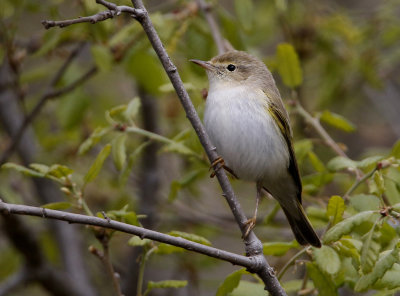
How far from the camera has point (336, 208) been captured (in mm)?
2648

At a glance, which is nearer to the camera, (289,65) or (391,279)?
(391,279)

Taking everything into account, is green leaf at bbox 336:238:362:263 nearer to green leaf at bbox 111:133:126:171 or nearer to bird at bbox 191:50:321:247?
bird at bbox 191:50:321:247

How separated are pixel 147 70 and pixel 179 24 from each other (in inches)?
16.9

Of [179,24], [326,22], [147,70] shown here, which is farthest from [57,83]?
[326,22]

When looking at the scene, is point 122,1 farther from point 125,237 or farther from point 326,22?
point 125,237

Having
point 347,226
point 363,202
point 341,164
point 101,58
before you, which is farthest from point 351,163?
point 101,58

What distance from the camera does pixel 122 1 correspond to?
11.6 feet

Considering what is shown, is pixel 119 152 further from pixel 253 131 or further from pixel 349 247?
pixel 349 247

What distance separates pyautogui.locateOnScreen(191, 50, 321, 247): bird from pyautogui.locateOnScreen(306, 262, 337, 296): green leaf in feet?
1.65

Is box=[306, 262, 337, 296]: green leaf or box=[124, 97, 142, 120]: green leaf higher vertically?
box=[124, 97, 142, 120]: green leaf

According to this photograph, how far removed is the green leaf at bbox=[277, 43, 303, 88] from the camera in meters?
3.50

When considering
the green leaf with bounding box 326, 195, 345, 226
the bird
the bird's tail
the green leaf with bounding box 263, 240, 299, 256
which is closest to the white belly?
the bird

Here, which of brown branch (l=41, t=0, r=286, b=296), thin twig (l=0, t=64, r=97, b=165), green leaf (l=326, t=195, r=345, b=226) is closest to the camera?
brown branch (l=41, t=0, r=286, b=296)

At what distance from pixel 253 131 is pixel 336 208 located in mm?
937
